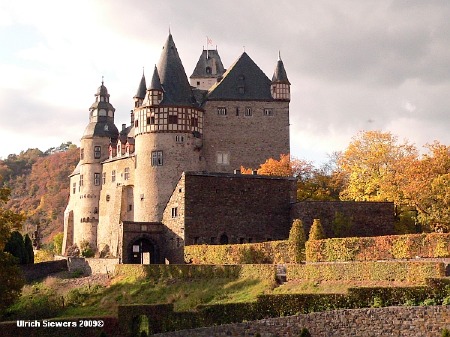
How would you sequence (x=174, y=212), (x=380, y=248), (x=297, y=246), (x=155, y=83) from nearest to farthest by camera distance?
(x=380, y=248)
(x=297, y=246)
(x=174, y=212)
(x=155, y=83)

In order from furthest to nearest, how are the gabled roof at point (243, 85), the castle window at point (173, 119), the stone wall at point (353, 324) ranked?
the gabled roof at point (243, 85), the castle window at point (173, 119), the stone wall at point (353, 324)

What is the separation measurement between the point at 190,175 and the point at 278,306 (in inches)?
860

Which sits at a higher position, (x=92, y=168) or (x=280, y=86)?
(x=280, y=86)

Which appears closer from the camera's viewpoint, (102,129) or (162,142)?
(162,142)

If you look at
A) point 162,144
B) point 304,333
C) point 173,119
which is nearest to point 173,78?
point 173,119

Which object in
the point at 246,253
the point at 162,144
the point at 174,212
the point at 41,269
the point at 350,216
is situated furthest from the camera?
the point at 162,144

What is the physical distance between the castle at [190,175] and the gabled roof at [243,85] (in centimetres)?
9

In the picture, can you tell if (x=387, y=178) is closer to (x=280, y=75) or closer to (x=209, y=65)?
(x=280, y=75)

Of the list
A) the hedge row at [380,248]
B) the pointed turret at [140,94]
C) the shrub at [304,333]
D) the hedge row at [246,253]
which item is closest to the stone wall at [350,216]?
the hedge row at [246,253]

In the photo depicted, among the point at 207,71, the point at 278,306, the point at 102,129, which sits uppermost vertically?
the point at 207,71

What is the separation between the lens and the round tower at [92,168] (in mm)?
85875

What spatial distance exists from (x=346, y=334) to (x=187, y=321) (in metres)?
6.80

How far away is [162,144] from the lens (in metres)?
70.9

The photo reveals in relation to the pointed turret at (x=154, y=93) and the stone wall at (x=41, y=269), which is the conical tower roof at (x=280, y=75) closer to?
the pointed turret at (x=154, y=93)
